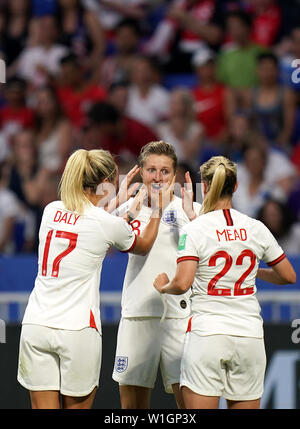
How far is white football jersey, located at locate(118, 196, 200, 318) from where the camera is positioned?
5.36 meters

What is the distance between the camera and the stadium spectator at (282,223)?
9.20m

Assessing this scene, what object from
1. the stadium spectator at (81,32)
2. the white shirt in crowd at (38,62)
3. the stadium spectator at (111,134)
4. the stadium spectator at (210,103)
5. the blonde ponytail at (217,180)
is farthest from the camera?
the stadium spectator at (81,32)

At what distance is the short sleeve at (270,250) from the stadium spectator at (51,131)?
6225 mm

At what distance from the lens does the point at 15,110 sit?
1166 centimetres

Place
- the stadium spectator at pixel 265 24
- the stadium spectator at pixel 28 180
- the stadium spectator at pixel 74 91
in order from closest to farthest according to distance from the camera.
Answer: the stadium spectator at pixel 28 180 → the stadium spectator at pixel 265 24 → the stadium spectator at pixel 74 91

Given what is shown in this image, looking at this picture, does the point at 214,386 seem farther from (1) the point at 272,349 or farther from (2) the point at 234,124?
(2) the point at 234,124

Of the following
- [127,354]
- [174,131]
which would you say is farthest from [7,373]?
[174,131]

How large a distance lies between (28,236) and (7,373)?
331cm

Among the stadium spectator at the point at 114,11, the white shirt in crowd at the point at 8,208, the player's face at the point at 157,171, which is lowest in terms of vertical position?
the player's face at the point at 157,171

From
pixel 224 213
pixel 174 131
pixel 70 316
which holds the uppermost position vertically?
pixel 174 131

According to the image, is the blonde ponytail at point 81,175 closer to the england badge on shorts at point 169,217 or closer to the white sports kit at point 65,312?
the white sports kit at point 65,312

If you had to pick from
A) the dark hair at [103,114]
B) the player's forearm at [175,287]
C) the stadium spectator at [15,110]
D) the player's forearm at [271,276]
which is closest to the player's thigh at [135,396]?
the player's forearm at [175,287]

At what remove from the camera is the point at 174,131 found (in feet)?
35.5

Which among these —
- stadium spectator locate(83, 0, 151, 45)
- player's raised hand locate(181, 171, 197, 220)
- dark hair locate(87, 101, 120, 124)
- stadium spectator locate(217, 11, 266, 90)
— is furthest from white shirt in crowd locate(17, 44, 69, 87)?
player's raised hand locate(181, 171, 197, 220)
